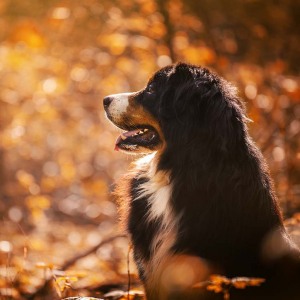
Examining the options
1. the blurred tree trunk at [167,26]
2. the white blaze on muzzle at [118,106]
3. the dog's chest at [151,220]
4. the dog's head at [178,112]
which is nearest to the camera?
the dog's head at [178,112]

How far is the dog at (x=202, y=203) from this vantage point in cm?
317

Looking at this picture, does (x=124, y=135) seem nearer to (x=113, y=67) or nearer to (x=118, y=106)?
(x=118, y=106)

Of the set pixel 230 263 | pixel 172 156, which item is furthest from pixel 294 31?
pixel 230 263

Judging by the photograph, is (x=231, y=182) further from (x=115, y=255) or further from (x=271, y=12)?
(x=115, y=255)

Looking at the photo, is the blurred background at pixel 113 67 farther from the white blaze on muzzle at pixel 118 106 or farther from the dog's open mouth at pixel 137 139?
the white blaze on muzzle at pixel 118 106

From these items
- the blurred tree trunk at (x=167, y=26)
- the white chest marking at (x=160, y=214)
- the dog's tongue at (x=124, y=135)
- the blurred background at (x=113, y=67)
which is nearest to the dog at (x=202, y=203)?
the white chest marking at (x=160, y=214)

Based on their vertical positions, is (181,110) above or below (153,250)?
above

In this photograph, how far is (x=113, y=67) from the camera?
301 inches

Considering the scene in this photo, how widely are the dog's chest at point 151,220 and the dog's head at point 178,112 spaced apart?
0.24m

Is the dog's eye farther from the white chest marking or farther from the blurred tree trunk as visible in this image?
the blurred tree trunk

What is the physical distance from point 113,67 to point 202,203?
4.56 meters

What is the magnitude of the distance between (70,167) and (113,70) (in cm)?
150

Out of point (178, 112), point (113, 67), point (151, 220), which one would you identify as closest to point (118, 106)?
point (178, 112)

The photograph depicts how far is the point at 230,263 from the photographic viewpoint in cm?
317
